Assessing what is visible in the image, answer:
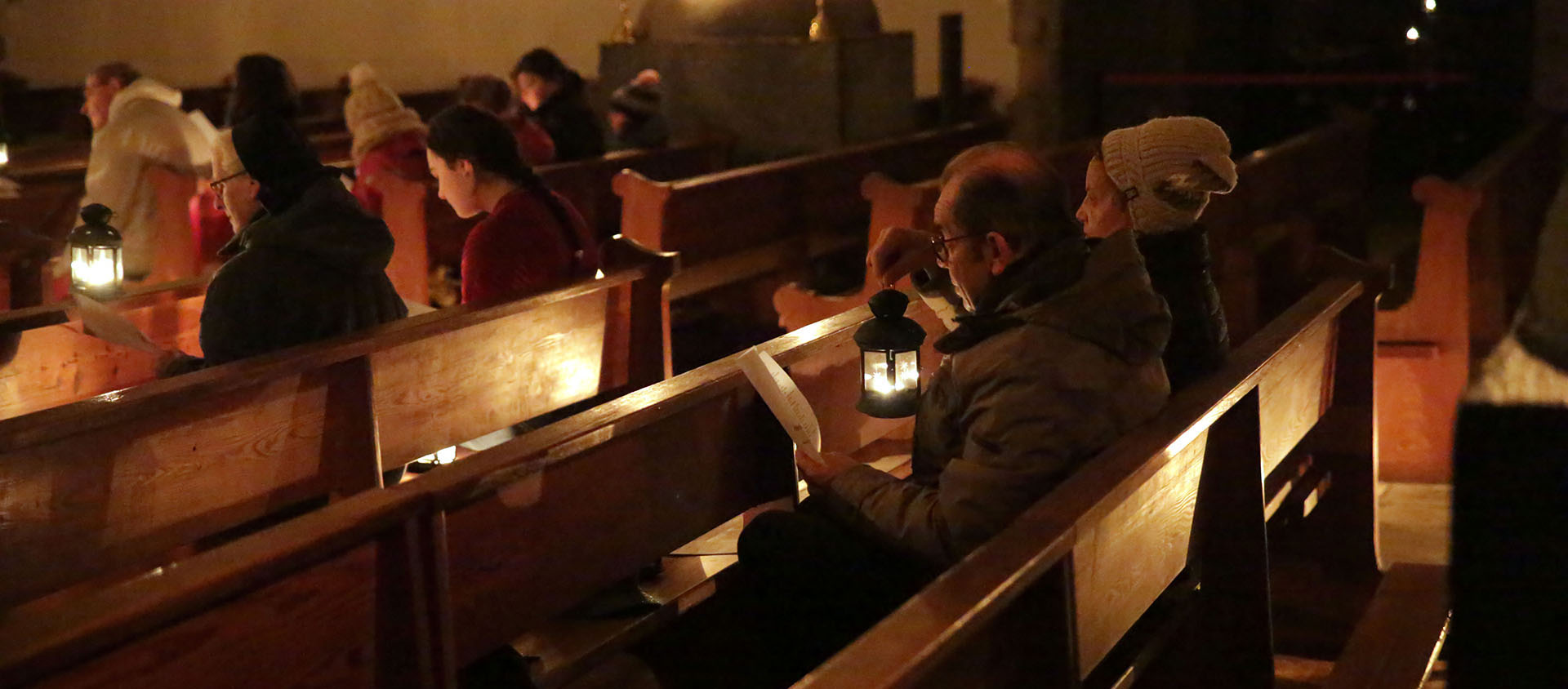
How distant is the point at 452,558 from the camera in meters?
2.29

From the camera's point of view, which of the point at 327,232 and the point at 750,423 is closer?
the point at 750,423

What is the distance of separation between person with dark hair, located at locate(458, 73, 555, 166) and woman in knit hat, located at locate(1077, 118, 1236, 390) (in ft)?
11.3

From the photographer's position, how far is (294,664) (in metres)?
1.94

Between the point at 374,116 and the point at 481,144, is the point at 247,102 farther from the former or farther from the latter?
the point at 481,144

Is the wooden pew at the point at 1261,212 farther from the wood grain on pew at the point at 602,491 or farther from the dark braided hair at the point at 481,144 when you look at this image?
the wood grain on pew at the point at 602,491

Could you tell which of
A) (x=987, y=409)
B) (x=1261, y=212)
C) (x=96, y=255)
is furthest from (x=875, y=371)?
(x=1261, y=212)

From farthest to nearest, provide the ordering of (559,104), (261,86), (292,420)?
(559,104)
(261,86)
(292,420)

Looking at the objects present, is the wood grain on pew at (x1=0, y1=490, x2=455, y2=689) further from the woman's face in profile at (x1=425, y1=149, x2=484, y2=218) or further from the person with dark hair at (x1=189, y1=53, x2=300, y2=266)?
the person with dark hair at (x1=189, y1=53, x2=300, y2=266)

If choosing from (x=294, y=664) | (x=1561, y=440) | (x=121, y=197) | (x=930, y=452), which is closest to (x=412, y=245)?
(x=121, y=197)

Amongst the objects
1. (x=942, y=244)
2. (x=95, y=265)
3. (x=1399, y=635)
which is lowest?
(x=1399, y=635)

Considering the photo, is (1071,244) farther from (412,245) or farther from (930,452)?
(412,245)

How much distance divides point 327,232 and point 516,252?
23.0 inches

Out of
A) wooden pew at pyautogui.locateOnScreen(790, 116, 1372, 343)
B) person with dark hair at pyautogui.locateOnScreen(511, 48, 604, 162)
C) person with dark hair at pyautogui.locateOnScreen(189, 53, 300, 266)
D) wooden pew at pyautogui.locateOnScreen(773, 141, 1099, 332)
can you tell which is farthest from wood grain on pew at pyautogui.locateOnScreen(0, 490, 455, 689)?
person with dark hair at pyautogui.locateOnScreen(511, 48, 604, 162)

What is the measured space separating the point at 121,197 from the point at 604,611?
11.5 feet
